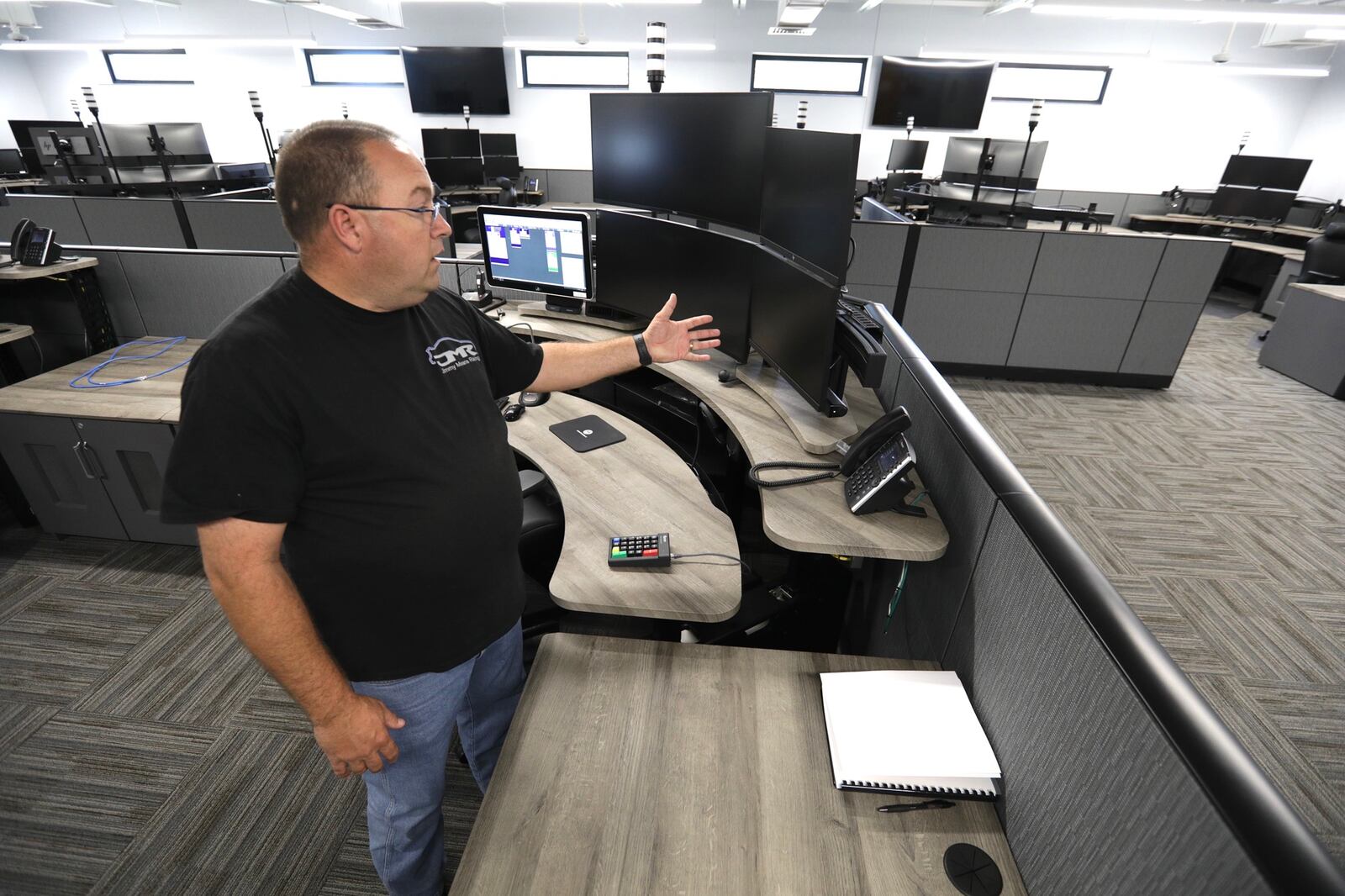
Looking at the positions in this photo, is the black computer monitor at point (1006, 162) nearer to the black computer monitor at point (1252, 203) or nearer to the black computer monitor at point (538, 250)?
the black computer monitor at point (1252, 203)

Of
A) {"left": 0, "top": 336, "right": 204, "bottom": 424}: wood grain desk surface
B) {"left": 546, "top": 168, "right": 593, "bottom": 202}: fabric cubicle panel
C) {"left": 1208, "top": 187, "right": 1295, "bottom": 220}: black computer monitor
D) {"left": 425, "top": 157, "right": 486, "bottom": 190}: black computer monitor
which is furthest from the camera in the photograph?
{"left": 546, "top": 168, "right": 593, "bottom": 202}: fabric cubicle panel

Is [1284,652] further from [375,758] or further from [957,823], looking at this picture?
[375,758]

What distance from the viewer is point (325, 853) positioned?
1.44 m

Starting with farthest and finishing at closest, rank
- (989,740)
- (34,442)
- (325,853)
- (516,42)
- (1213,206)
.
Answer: (516,42) → (1213,206) → (34,442) → (325,853) → (989,740)

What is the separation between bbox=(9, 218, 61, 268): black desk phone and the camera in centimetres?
235

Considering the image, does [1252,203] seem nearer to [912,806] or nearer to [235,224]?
[912,806]

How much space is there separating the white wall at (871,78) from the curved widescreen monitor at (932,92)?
0.24 meters

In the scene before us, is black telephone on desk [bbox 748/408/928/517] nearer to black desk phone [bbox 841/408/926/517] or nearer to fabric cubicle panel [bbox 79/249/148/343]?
black desk phone [bbox 841/408/926/517]

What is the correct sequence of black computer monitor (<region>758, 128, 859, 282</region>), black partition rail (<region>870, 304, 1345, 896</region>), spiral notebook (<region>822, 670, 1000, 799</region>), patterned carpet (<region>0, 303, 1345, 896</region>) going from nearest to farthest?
black partition rail (<region>870, 304, 1345, 896</region>) → spiral notebook (<region>822, 670, 1000, 799</region>) → black computer monitor (<region>758, 128, 859, 282</region>) → patterned carpet (<region>0, 303, 1345, 896</region>)

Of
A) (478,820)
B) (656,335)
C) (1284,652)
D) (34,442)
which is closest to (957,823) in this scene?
(478,820)

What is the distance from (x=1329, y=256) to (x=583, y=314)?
6024 mm

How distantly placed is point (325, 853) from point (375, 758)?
73cm

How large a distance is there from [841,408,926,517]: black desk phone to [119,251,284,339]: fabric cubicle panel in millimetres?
2409

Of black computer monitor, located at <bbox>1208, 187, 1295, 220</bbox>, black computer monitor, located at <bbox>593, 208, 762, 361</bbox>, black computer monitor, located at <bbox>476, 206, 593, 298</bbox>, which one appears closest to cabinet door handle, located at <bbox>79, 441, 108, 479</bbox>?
black computer monitor, located at <bbox>476, 206, 593, 298</bbox>
